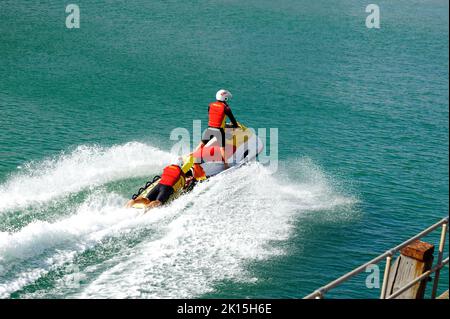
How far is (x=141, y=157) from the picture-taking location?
22.6m

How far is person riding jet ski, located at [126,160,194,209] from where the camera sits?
17109mm

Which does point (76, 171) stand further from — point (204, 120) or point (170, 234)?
point (204, 120)

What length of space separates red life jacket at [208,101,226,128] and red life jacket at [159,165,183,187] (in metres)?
2.85

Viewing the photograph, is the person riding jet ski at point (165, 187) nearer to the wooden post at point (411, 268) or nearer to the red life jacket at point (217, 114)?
the red life jacket at point (217, 114)

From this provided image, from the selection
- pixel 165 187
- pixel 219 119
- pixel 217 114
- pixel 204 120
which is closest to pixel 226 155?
pixel 219 119

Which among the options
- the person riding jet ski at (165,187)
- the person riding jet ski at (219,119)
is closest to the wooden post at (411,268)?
the person riding jet ski at (165,187)

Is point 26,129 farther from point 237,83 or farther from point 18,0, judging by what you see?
point 18,0

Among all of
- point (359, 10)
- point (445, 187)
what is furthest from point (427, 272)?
point (359, 10)

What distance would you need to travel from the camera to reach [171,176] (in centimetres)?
1773

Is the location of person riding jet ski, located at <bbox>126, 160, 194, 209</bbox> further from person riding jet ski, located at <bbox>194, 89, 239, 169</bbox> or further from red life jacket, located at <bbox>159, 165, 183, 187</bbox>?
person riding jet ski, located at <bbox>194, 89, 239, 169</bbox>

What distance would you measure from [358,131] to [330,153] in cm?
352

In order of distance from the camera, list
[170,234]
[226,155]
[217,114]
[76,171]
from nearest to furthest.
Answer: [170,234] → [217,114] → [226,155] → [76,171]

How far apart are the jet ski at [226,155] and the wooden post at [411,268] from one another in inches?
380

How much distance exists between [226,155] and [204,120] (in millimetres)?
9941
